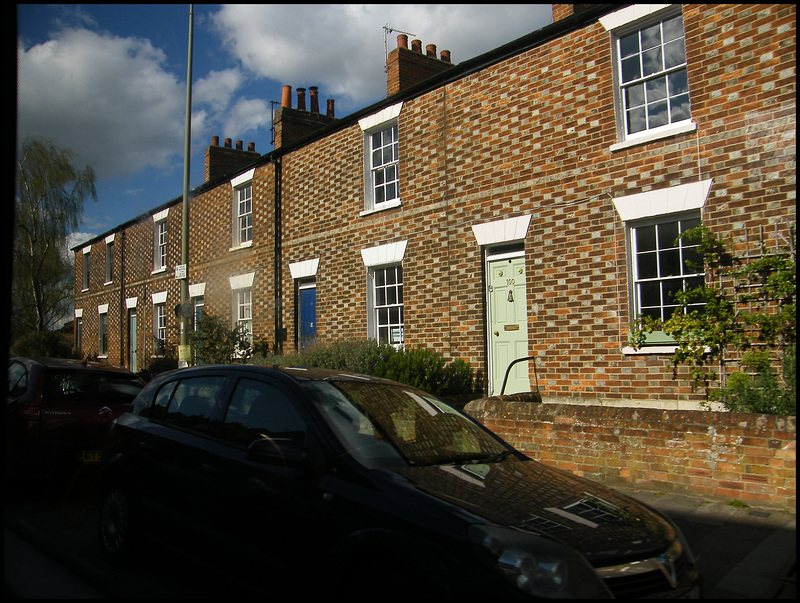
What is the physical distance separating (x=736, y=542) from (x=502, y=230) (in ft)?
21.4

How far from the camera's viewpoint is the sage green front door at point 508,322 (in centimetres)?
1045

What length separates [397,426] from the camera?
4082 millimetres

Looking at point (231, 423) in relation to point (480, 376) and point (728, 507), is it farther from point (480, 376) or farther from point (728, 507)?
point (480, 376)

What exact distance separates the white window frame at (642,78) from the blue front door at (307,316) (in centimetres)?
781

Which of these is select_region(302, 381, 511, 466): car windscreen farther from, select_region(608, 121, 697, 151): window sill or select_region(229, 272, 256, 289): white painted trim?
select_region(229, 272, 256, 289): white painted trim

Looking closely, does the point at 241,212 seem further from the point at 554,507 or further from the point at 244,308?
the point at 554,507

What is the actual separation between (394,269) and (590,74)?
5215 mm

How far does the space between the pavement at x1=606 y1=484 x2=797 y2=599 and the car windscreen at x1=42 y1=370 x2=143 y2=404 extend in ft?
19.2

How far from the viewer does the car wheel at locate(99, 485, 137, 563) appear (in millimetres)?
4777

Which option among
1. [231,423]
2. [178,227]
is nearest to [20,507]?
[231,423]

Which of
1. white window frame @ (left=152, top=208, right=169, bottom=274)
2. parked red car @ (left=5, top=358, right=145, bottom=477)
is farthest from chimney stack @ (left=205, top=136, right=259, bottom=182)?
parked red car @ (left=5, top=358, right=145, bottom=477)

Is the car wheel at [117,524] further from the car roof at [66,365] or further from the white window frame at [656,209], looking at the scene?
the white window frame at [656,209]

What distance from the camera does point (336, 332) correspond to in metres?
13.8

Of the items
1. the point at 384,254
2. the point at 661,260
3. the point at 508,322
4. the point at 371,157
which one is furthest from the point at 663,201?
the point at 371,157
